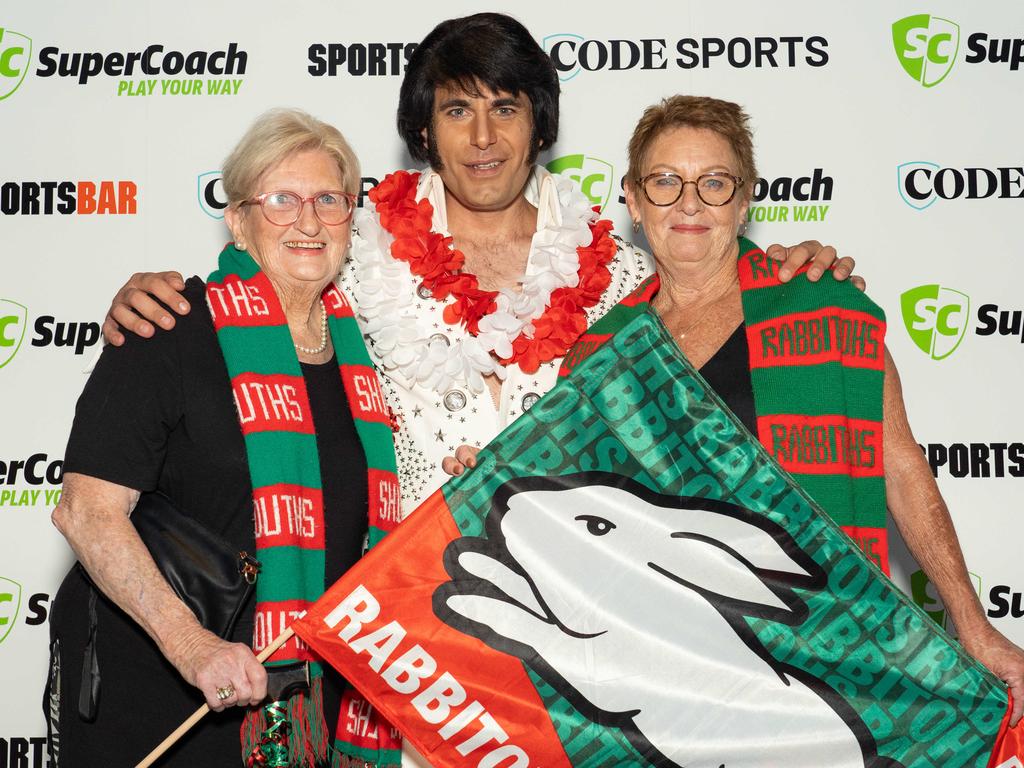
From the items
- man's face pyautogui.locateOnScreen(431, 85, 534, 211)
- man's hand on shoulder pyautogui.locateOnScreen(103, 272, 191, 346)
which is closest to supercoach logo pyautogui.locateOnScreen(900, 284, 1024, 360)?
man's face pyautogui.locateOnScreen(431, 85, 534, 211)

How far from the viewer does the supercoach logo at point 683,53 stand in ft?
13.6

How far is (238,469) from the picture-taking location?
2506mm

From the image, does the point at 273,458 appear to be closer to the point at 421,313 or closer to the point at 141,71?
the point at 421,313

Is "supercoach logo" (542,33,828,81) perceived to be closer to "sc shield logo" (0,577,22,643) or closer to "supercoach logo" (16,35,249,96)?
"supercoach logo" (16,35,249,96)

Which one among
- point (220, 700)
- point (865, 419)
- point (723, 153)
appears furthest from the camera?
point (723, 153)

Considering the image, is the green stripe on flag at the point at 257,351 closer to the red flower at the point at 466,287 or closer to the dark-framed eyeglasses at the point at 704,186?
the red flower at the point at 466,287

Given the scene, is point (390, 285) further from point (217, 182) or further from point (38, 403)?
point (38, 403)

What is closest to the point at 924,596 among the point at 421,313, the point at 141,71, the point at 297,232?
the point at 421,313

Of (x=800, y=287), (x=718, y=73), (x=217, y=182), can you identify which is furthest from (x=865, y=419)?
(x=217, y=182)

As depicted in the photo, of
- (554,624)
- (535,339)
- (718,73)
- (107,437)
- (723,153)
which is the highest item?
(718,73)

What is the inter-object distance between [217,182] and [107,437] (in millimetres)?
2073

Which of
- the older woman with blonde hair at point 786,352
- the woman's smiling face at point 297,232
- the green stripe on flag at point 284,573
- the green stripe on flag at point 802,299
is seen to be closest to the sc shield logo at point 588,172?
the older woman with blonde hair at point 786,352

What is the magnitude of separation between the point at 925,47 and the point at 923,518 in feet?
7.48

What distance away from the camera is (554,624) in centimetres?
226
